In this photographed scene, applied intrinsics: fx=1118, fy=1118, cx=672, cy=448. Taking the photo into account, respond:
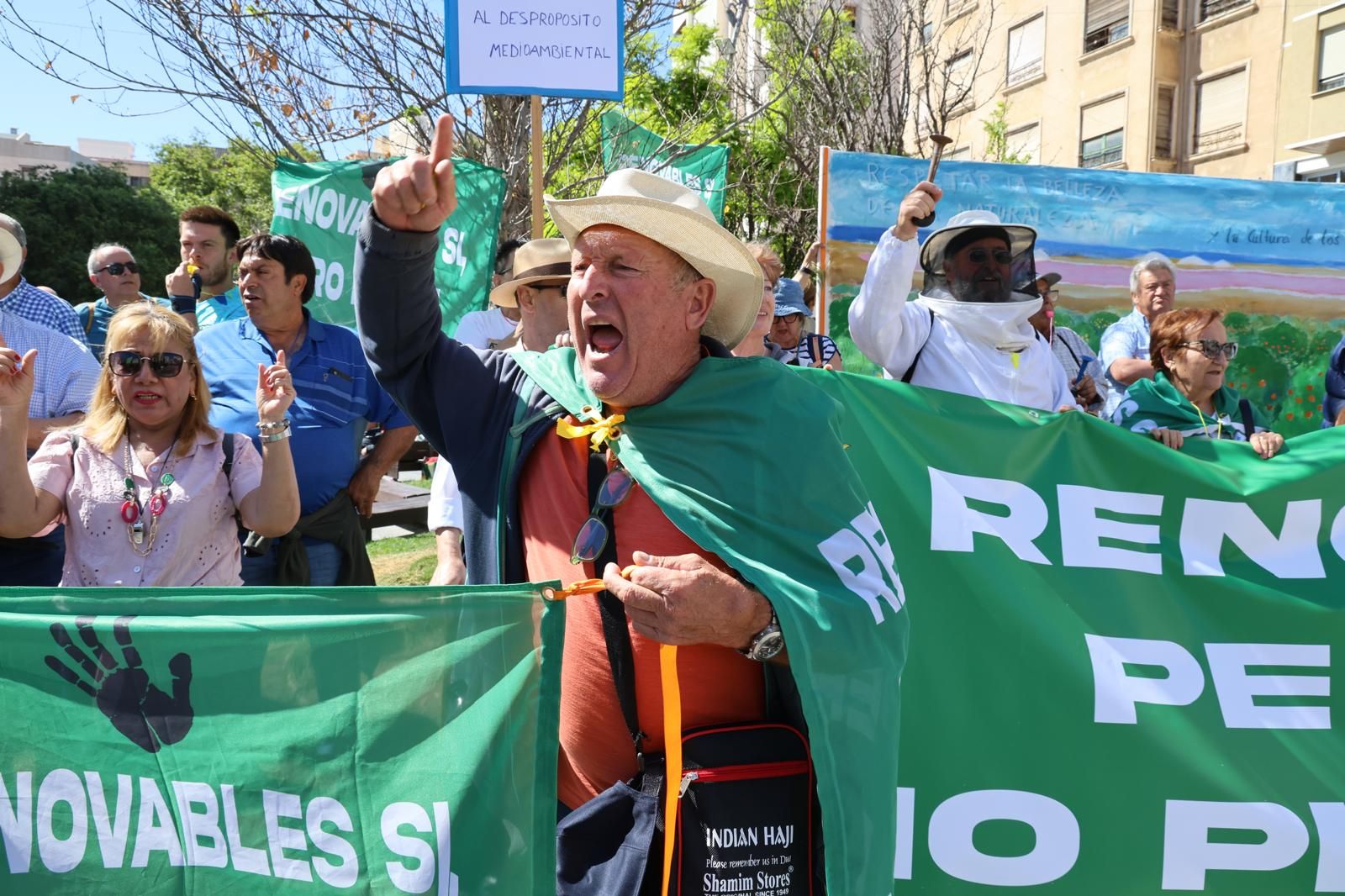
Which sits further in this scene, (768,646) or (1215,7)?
(1215,7)

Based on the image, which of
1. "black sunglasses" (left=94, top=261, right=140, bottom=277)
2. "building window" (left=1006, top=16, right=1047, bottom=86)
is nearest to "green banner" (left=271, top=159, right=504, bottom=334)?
"black sunglasses" (left=94, top=261, right=140, bottom=277)

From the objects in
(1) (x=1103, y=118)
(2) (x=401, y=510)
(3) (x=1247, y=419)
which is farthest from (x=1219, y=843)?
(1) (x=1103, y=118)

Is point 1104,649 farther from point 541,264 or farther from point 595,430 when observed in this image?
point 541,264

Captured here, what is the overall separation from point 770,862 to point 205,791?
110 centimetres

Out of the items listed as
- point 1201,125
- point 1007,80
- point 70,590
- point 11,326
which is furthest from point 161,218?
point 70,590

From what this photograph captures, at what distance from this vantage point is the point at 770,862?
202 cm

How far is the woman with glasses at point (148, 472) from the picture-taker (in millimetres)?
3088

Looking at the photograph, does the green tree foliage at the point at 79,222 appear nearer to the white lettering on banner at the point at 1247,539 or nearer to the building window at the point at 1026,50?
the building window at the point at 1026,50

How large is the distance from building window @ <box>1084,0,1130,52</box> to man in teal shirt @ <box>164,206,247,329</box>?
27.0 m

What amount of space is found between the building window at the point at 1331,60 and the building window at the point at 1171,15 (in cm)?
466

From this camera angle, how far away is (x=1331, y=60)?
74.2 feet

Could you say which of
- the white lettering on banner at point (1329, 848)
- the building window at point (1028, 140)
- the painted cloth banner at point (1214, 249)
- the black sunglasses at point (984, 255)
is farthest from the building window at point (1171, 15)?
the white lettering on banner at point (1329, 848)

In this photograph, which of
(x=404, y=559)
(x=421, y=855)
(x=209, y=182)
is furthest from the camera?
(x=209, y=182)

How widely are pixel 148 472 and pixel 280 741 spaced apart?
137 centimetres
